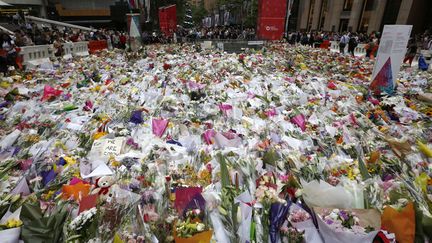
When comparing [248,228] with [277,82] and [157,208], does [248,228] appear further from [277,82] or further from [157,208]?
[277,82]

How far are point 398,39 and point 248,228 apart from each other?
671 cm

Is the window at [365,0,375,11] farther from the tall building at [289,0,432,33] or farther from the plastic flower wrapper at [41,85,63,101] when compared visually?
the plastic flower wrapper at [41,85,63,101]

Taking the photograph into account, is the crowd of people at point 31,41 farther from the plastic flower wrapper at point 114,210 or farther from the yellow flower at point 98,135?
the plastic flower wrapper at point 114,210

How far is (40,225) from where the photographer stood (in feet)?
6.53

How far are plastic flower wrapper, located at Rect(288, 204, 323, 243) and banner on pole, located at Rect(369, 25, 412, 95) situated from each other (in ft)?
19.4

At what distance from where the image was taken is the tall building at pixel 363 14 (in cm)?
2067

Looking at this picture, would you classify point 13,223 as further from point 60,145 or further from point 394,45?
point 394,45

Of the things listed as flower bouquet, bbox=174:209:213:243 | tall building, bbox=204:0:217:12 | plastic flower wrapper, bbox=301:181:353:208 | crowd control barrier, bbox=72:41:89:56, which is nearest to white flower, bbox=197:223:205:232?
flower bouquet, bbox=174:209:213:243

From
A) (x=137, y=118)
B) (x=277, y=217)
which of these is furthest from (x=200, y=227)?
(x=137, y=118)

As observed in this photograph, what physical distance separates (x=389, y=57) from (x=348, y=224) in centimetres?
627

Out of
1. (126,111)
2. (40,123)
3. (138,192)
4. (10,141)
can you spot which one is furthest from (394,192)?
(40,123)

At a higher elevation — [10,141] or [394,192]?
[394,192]

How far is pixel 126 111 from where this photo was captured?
16.4ft

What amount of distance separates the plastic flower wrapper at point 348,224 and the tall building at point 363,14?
81.6 feet
